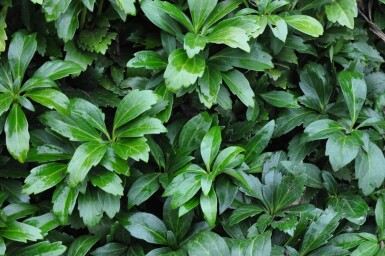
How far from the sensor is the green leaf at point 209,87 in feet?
5.27

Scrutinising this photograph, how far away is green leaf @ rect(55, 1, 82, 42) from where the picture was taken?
5.28ft

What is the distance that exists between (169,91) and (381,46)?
1.12 metres

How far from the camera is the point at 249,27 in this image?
1.59 m

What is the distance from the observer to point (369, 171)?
1699 millimetres

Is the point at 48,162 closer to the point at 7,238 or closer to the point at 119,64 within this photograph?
the point at 7,238

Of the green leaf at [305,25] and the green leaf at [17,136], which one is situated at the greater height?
the green leaf at [305,25]

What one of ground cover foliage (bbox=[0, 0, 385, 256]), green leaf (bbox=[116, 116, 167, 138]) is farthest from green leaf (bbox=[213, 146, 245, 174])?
green leaf (bbox=[116, 116, 167, 138])

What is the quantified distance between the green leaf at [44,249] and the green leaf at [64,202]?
0.08 metres

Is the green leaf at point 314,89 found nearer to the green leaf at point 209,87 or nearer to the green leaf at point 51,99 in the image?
the green leaf at point 209,87

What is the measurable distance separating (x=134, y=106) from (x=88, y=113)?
153 mm

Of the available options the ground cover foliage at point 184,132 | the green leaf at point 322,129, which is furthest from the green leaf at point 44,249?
the green leaf at point 322,129

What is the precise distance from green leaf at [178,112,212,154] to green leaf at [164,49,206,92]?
0.60 feet

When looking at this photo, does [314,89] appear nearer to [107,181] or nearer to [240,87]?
[240,87]

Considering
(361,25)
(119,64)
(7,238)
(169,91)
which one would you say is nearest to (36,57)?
(119,64)
